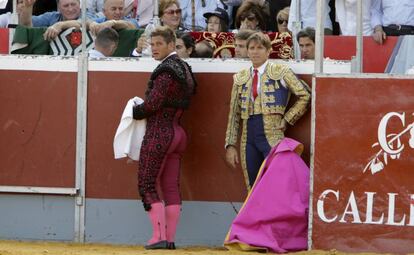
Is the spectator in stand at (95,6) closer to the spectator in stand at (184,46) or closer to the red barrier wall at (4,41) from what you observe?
the red barrier wall at (4,41)

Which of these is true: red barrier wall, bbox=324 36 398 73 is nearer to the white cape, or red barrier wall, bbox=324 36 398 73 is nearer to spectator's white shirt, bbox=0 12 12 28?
the white cape

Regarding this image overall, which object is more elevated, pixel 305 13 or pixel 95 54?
pixel 305 13

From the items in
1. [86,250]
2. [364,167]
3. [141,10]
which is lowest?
[86,250]

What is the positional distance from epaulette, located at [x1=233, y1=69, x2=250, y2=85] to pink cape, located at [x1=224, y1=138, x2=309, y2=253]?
24.1 inches

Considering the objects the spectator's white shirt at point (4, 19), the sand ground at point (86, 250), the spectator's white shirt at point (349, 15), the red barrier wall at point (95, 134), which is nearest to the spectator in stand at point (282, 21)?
the spectator's white shirt at point (349, 15)

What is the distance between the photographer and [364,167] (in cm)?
976

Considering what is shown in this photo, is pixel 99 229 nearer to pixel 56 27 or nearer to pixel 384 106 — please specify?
pixel 56 27

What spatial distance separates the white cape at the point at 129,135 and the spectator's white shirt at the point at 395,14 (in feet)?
8.17

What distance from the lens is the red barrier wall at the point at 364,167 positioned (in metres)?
9.70

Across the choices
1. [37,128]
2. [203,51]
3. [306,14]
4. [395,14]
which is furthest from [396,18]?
[37,128]

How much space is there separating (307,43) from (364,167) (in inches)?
60.8

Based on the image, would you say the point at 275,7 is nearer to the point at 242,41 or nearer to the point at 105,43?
the point at 242,41

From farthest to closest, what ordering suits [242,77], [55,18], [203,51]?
[55,18]
[203,51]
[242,77]

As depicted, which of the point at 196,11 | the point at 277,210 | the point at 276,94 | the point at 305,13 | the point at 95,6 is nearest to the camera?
the point at 277,210
